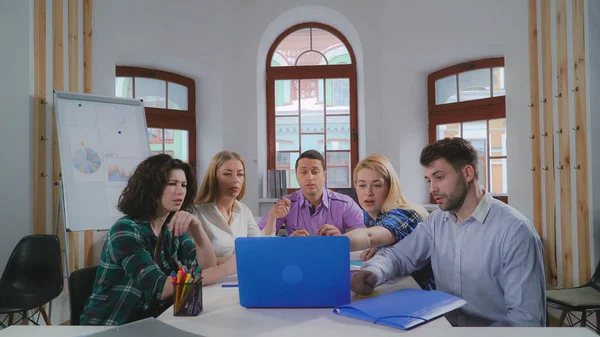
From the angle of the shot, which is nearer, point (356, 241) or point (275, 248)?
point (275, 248)

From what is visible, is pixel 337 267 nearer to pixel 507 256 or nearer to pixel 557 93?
pixel 507 256

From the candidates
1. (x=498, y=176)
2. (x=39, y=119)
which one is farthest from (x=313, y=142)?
(x=39, y=119)

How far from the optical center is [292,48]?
555 centimetres

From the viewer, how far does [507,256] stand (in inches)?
61.8

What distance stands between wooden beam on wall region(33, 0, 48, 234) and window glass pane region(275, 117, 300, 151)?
2.64m

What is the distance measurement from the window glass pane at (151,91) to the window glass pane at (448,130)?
3189 millimetres

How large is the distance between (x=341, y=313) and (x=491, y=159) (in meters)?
4.03

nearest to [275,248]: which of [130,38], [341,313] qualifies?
[341,313]

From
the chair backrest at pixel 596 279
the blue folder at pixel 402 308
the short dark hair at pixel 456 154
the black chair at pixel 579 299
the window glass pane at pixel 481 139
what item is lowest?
the black chair at pixel 579 299

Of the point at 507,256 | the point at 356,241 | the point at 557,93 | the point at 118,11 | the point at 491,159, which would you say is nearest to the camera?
the point at 507,256

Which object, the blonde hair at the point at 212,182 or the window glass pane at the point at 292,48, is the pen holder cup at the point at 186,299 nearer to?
the blonde hair at the point at 212,182

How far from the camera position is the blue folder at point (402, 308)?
3.92 ft

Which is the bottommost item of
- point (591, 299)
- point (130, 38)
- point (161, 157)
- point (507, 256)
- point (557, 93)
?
point (591, 299)

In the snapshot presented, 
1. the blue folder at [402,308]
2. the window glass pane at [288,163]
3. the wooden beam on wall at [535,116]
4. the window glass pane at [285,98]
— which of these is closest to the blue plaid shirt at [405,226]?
the blue folder at [402,308]
